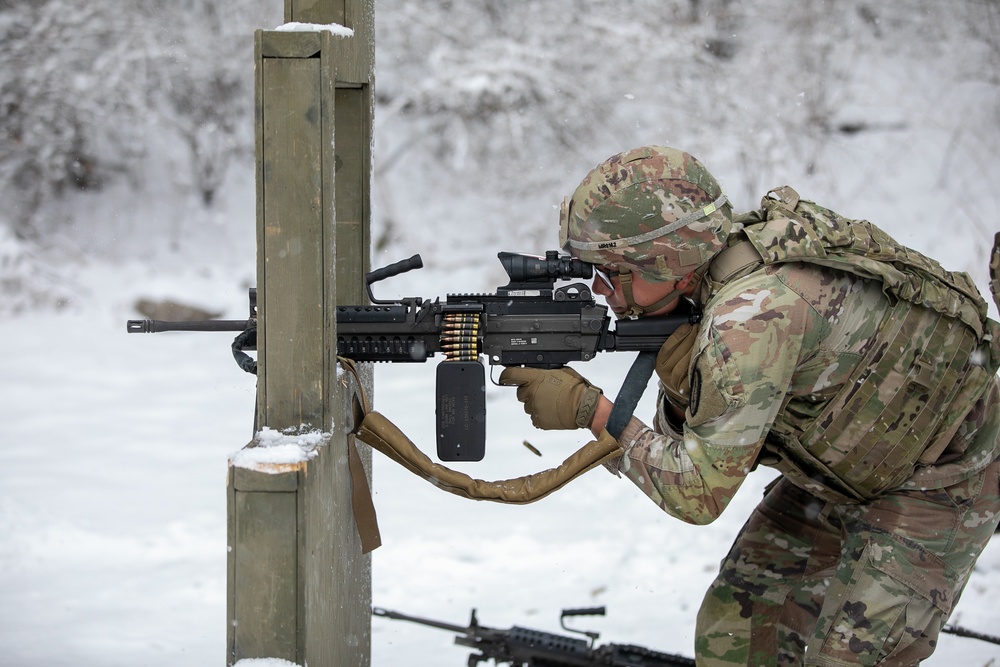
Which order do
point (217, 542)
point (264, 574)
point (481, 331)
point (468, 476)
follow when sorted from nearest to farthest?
point (264, 574), point (468, 476), point (481, 331), point (217, 542)

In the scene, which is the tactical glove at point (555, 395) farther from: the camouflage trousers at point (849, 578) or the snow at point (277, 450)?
the camouflage trousers at point (849, 578)

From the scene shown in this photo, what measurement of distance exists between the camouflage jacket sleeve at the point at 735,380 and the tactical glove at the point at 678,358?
22 centimetres

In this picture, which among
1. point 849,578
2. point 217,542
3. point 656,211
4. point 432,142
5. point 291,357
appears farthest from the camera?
point 432,142

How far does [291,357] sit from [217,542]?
128 inches

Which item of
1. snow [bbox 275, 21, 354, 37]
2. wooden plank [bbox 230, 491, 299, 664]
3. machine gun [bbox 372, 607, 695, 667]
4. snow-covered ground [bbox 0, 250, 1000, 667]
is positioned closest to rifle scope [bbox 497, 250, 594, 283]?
snow [bbox 275, 21, 354, 37]

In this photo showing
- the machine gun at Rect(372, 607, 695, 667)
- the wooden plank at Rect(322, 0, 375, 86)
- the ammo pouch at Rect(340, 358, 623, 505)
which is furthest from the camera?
the machine gun at Rect(372, 607, 695, 667)

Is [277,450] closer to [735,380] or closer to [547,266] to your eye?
[547,266]

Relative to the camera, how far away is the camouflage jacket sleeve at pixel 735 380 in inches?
95.7

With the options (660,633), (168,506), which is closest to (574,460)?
(660,633)

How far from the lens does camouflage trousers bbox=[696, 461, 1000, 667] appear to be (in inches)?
104

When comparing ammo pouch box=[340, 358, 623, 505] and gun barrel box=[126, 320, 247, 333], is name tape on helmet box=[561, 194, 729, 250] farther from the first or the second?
gun barrel box=[126, 320, 247, 333]

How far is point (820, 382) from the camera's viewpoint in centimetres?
262

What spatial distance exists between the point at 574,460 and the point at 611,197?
2.33 feet

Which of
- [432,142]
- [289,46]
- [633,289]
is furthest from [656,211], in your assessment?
[432,142]
